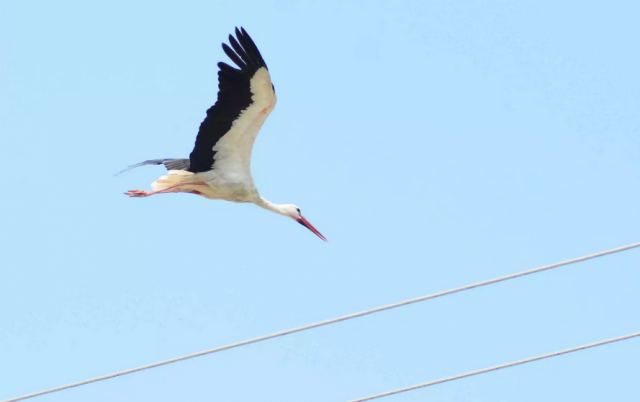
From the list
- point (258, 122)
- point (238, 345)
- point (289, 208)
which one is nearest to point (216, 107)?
point (258, 122)

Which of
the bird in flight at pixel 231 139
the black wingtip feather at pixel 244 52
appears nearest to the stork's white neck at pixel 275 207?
the bird in flight at pixel 231 139

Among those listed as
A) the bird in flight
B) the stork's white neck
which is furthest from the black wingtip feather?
the stork's white neck

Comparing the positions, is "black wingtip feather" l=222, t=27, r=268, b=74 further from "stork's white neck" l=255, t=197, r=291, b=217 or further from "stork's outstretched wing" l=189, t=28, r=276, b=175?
"stork's white neck" l=255, t=197, r=291, b=217

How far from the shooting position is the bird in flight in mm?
14195

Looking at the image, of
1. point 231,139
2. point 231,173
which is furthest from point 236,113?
point 231,173

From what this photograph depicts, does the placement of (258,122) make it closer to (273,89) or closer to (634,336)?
(273,89)

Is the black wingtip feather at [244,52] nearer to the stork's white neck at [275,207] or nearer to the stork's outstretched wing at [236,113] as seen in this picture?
the stork's outstretched wing at [236,113]

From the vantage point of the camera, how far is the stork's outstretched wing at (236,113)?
555 inches

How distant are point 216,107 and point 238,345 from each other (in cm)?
686

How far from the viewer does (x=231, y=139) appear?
15.3 m

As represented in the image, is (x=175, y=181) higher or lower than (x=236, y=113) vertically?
lower

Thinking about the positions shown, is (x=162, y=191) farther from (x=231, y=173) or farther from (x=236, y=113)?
(x=236, y=113)

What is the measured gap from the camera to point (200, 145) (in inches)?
607

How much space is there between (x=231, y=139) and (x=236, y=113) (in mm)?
537
